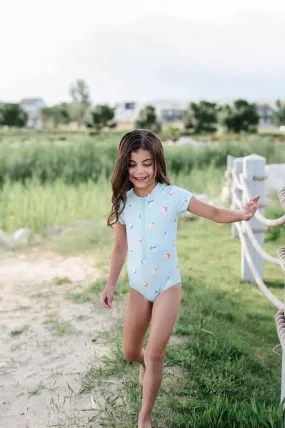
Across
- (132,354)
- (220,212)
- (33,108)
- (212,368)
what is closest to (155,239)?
(220,212)

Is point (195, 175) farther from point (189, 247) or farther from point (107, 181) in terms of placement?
point (189, 247)

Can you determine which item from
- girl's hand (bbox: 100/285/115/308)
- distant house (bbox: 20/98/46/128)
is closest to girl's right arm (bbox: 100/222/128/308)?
girl's hand (bbox: 100/285/115/308)

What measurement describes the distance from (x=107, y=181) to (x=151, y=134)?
7.68m

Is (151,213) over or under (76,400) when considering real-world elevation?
over

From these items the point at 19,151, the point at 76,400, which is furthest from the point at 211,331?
the point at 19,151

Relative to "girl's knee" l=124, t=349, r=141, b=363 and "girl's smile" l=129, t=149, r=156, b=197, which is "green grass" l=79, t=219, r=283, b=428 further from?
"girl's smile" l=129, t=149, r=156, b=197

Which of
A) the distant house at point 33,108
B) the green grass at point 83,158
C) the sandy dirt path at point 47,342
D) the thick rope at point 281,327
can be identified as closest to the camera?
the thick rope at point 281,327

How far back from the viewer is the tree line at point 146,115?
45.6 metres

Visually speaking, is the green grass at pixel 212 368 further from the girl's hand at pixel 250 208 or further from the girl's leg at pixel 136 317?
the girl's hand at pixel 250 208

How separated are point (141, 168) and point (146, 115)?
46.1 meters

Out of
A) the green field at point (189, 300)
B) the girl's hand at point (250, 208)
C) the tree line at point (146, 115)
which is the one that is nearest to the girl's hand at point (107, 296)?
the green field at point (189, 300)

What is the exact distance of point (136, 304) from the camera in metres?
2.51

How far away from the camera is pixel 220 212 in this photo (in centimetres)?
246

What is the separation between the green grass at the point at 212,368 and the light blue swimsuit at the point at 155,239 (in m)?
0.63
